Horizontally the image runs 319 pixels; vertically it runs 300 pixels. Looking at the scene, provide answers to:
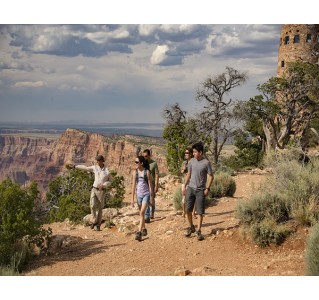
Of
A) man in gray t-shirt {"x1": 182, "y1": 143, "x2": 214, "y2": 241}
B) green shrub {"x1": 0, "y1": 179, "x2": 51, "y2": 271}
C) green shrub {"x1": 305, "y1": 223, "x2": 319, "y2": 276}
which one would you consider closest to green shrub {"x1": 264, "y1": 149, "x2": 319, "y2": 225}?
green shrub {"x1": 305, "y1": 223, "x2": 319, "y2": 276}

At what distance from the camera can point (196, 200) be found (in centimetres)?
691

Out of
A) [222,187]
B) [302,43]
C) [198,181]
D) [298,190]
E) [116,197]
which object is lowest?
[116,197]

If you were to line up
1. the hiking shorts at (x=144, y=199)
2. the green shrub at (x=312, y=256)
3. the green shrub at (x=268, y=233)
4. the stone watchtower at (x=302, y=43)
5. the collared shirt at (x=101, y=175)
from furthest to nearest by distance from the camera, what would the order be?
the stone watchtower at (x=302, y=43) < the collared shirt at (x=101, y=175) < the hiking shorts at (x=144, y=199) < the green shrub at (x=268, y=233) < the green shrub at (x=312, y=256)

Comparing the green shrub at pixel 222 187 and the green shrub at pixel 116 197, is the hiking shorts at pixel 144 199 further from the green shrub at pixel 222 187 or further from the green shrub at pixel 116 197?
the green shrub at pixel 116 197

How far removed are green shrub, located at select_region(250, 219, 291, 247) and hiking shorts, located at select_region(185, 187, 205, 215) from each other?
0.84 metres

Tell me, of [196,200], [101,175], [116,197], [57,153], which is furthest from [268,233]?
[57,153]

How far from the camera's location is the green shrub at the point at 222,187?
35.7 ft

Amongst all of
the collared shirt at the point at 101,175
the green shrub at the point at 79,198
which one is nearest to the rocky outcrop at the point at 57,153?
the green shrub at the point at 79,198

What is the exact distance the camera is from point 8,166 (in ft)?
306

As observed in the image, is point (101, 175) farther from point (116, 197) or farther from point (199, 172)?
point (116, 197)

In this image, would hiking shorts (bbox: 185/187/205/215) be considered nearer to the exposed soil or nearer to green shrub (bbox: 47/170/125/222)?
the exposed soil

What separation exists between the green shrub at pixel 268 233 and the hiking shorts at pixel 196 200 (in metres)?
0.84

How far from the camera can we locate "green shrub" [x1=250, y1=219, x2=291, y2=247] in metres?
6.50

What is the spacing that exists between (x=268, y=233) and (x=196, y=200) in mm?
1224
